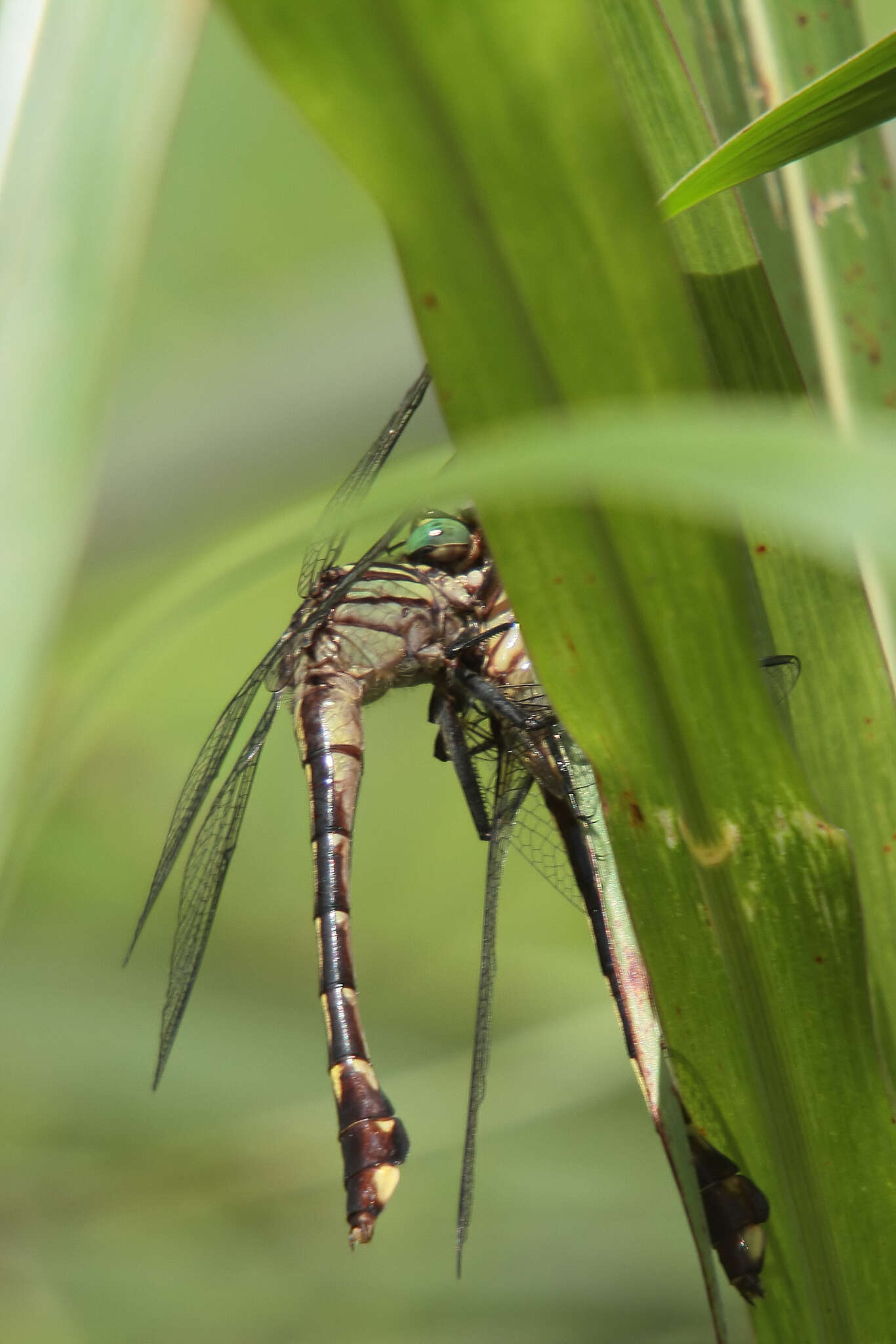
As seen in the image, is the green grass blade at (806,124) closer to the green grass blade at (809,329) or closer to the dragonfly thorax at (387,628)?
the green grass blade at (809,329)

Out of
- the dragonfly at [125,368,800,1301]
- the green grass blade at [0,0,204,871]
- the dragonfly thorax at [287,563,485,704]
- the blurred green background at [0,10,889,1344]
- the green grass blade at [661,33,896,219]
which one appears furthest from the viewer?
the blurred green background at [0,10,889,1344]

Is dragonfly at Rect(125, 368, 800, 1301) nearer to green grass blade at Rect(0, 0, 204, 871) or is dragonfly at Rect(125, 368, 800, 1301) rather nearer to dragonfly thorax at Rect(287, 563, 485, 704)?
dragonfly thorax at Rect(287, 563, 485, 704)

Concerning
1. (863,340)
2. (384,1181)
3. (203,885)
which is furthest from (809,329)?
(203,885)

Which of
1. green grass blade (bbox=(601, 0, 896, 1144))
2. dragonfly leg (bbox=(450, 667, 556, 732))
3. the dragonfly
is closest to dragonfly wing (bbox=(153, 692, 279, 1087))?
the dragonfly

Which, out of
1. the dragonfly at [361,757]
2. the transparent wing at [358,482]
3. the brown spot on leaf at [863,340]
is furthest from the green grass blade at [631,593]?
the transparent wing at [358,482]

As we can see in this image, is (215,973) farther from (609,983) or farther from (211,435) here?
(609,983)

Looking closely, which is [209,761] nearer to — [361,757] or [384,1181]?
[361,757]

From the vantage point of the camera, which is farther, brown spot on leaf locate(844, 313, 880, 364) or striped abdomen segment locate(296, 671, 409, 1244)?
striped abdomen segment locate(296, 671, 409, 1244)

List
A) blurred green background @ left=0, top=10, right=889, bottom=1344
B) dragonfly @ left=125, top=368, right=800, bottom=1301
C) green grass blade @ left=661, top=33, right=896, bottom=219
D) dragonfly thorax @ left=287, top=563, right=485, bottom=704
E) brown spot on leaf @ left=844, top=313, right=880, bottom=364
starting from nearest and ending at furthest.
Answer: green grass blade @ left=661, top=33, right=896, bottom=219 < brown spot on leaf @ left=844, top=313, right=880, bottom=364 < dragonfly @ left=125, top=368, right=800, bottom=1301 < dragonfly thorax @ left=287, top=563, right=485, bottom=704 < blurred green background @ left=0, top=10, right=889, bottom=1344

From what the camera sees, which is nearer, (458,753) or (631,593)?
(631,593)
